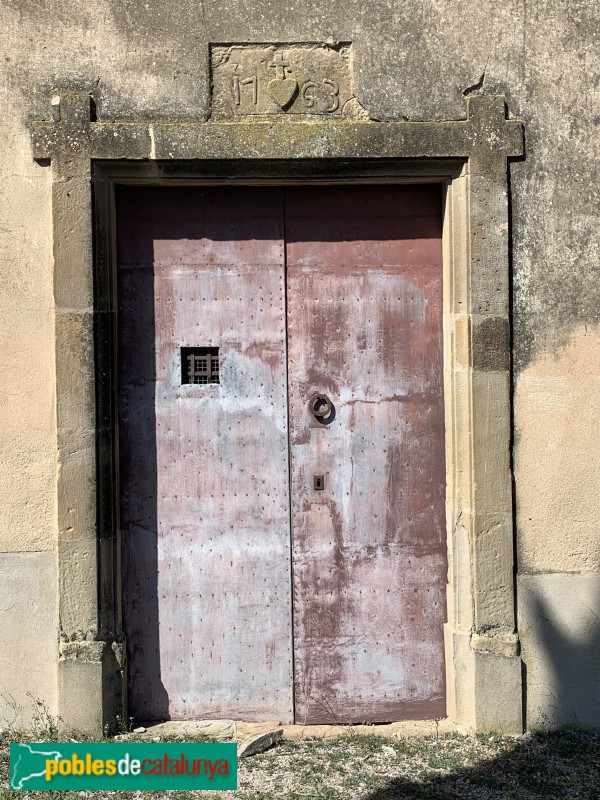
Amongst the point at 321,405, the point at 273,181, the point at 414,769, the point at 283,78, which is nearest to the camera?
the point at 414,769

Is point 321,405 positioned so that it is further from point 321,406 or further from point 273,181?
point 273,181

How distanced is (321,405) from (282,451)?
1.02 ft

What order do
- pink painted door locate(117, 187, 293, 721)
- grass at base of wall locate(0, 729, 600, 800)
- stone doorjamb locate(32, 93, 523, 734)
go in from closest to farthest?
grass at base of wall locate(0, 729, 600, 800)
stone doorjamb locate(32, 93, 523, 734)
pink painted door locate(117, 187, 293, 721)

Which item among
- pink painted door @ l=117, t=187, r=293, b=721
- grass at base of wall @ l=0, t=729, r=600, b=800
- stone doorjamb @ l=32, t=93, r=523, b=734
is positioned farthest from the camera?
pink painted door @ l=117, t=187, r=293, b=721

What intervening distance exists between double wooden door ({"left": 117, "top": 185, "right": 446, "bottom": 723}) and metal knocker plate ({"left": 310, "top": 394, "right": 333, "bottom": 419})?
10mm

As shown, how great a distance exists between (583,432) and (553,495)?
0.35 m

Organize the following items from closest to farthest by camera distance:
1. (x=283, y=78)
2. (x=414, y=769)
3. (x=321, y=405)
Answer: (x=414, y=769), (x=283, y=78), (x=321, y=405)

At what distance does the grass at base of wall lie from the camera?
12.5 feet

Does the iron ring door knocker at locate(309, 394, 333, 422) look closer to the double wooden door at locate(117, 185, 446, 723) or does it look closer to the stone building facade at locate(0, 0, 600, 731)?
the double wooden door at locate(117, 185, 446, 723)

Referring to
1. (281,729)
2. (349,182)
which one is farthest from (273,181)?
(281,729)

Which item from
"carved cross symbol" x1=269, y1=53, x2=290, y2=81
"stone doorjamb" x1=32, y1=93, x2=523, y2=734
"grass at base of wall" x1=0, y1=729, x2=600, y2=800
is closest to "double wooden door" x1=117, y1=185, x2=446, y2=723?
"stone doorjamb" x1=32, y1=93, x2=523, y2=734

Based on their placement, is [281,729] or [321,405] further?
[321,405]

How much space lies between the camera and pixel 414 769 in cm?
405

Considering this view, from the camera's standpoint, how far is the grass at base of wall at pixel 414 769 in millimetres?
3797
